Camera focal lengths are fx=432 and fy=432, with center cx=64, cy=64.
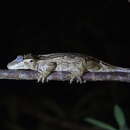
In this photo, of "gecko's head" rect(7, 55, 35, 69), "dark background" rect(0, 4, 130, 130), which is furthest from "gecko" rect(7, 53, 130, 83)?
"dark background" rect(0, 4, 130, 130)

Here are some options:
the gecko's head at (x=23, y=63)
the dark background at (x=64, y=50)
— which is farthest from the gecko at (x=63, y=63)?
the dark background at (x=64, y=50)

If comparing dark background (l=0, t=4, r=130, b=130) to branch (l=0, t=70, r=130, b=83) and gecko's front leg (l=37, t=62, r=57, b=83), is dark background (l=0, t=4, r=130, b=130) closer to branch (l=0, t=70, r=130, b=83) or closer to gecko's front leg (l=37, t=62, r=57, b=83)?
gecko's front leg (l=37, t=62, r=57, b=83)

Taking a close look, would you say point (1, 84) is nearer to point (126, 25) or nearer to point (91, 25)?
point (91, 25)

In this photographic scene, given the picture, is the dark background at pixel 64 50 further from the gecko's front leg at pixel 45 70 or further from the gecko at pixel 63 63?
the gecko's front leg at pixel 45 70

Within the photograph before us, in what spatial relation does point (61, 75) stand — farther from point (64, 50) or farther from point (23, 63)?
point (64, 50)

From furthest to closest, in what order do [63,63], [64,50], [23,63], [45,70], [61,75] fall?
[64,50], [23,63], [63,63], [45,70], [61,75]

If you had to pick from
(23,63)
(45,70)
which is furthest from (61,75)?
(23,63)

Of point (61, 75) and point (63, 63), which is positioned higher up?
point (63, 63)
